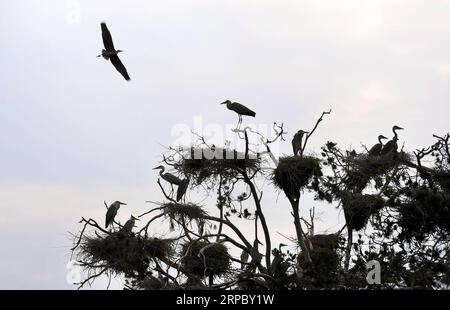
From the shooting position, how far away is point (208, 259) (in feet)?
55.7

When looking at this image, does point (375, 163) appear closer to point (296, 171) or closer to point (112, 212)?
point (296, 171)

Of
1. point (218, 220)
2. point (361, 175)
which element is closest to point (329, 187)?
point (361, 175)

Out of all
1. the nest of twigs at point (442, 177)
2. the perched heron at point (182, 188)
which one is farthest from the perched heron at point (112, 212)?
the nest of twigs at point (442, 177)

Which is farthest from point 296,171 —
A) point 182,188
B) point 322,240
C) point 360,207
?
point 182,188

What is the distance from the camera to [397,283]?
13047 millimetres

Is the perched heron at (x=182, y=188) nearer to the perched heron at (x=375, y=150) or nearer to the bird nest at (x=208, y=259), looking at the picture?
the bird nest at (x=208, y=259)

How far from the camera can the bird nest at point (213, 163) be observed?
54.4ft

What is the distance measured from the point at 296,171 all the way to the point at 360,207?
58.0 inches

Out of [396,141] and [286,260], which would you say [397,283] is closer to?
[286,260]

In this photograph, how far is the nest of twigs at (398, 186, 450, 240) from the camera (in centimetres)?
1425

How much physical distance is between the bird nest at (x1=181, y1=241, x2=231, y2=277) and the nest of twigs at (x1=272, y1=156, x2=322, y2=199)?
1.89 meters

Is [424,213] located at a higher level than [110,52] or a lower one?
lower

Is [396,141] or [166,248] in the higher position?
[396,141]
